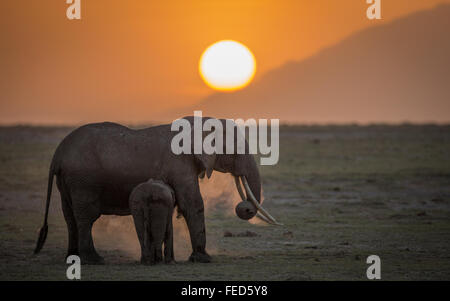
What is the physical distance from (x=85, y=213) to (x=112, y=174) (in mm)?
915

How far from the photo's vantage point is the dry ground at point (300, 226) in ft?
58.3

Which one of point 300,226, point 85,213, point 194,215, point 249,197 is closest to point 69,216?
point 85,213

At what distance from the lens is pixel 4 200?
3094 centimetres

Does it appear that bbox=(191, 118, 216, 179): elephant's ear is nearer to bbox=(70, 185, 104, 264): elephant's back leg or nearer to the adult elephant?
the adult elephant

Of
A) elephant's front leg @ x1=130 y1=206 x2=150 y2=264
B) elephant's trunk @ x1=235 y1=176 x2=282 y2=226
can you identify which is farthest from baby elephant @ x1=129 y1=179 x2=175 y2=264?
elephant's trunk @ x1=235 y1=176 x2=282 y2=226

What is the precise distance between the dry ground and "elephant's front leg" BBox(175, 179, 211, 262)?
33 centimetres

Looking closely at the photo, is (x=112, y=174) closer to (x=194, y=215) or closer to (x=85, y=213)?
(x=85, y=213)

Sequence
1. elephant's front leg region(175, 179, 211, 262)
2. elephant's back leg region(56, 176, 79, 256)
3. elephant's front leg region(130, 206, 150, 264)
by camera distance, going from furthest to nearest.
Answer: elephant's back leg region(56, 176, 79, 256) → elephant's front leg region(175, 179, 211, 262) → elephant's front leg region(130, 206, 150, 264)

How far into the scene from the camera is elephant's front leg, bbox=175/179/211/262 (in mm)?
18688
